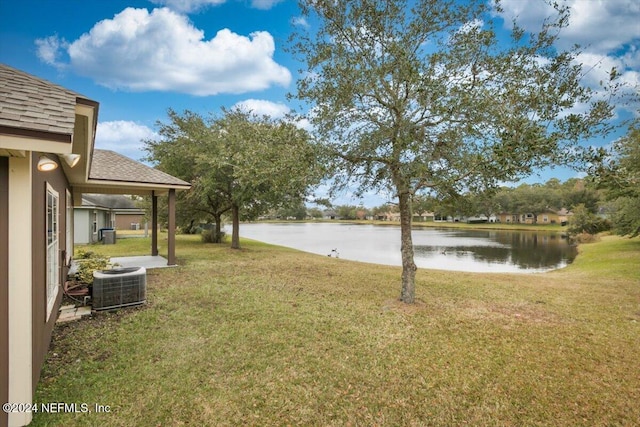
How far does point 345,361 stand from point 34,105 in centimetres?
417

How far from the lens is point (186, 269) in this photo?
398 inches

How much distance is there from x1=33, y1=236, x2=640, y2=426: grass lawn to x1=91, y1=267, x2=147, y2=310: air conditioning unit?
0.24 meters

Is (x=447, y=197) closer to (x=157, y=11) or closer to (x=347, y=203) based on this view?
(x=347, y=203)

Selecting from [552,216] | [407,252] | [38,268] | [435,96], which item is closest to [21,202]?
[38,268]

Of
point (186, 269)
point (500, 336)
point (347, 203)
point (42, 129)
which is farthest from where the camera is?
point (186, 269)

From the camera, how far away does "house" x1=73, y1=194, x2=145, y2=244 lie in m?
17.6

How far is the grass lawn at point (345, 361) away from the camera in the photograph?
10.3 feet

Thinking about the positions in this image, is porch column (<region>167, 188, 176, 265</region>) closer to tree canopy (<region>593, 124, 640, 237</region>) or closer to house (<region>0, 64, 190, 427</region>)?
house (<region>0, 64, 190, 427</region>)

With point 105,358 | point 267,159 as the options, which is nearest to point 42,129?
point 105,358

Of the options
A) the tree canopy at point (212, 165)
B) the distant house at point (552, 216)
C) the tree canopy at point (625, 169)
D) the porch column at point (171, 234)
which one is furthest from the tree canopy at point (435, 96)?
the distant house at point (552, 216)

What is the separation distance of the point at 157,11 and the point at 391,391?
11138mm

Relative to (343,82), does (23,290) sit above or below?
below

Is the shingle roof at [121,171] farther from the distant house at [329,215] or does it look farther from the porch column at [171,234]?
the distant house at [329,215]

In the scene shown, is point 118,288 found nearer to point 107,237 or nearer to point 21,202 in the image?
point 21,202
